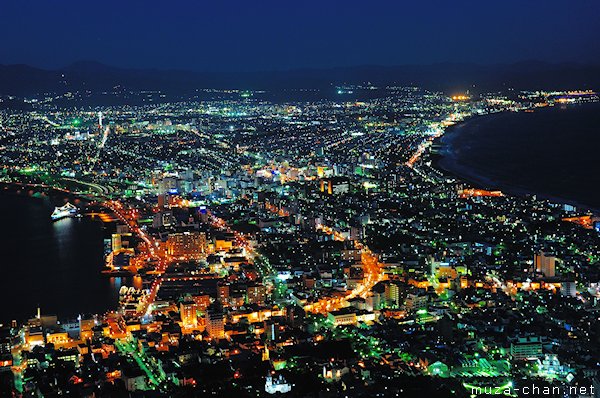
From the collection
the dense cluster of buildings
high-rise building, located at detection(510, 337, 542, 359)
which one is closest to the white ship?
the dense cluster of buildings

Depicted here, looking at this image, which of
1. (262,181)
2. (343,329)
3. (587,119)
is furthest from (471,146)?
(343,329)

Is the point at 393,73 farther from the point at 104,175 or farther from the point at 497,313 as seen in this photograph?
the point at 497,313

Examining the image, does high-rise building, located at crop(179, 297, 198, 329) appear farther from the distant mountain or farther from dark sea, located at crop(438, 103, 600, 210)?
the distant mountain

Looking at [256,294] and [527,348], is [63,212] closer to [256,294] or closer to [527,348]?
[256,294]

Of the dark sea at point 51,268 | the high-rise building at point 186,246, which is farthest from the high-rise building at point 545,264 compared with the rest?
the dark sea at point 51,268

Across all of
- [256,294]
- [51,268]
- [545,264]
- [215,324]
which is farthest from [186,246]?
[545,264]

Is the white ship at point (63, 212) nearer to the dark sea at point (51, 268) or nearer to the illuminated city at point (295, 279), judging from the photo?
the illuminated city at point (295, 279)
